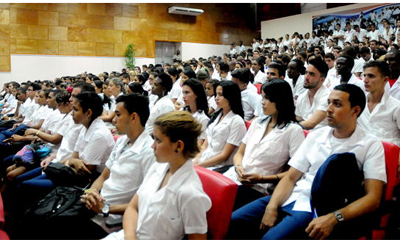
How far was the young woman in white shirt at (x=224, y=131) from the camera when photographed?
7.97 feet

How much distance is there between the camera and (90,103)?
8.41 feet

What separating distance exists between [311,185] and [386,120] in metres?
1.13

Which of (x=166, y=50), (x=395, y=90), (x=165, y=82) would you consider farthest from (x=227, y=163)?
(x=166, y=50)

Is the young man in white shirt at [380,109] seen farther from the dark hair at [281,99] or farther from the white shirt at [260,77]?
the white shirt at [260,77]

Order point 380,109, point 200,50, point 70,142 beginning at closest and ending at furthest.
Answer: point 380,109
point 70,142
point 200,50

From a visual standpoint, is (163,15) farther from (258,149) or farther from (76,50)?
(258,149)

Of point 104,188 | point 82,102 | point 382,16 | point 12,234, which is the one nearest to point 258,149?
point 104,188

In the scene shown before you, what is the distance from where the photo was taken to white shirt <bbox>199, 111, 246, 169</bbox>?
2.43 meters

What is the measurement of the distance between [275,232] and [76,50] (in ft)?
38.4

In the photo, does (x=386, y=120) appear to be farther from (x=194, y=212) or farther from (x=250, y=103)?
(x=194, y=212)

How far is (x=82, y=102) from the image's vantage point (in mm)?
2551

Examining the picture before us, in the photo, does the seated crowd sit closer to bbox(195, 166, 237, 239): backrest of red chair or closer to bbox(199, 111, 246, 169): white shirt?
bbox(199, 111, 246, 169): white shirt

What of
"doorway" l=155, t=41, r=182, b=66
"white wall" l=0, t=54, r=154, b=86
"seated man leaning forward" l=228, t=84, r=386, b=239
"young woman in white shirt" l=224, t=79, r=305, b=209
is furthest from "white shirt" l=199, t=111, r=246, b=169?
"doorway" l=155, t=41, r=182, b=66

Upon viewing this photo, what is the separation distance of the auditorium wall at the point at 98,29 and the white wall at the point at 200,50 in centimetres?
18
